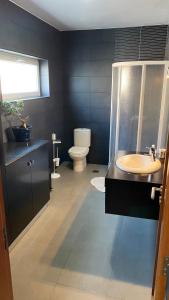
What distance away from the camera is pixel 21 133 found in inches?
106

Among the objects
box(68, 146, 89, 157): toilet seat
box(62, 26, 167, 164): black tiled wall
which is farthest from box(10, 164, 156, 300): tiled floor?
box(62, 26, 167, 164): black tiled wall

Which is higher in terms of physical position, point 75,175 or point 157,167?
point 157,167

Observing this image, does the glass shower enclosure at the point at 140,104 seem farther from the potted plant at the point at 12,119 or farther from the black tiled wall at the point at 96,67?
the potted plant at the point at 12,119

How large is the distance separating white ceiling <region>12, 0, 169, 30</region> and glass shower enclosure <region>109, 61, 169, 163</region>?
2.21 ft

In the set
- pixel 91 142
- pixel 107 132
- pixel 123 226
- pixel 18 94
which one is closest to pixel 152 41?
pixel 107 132

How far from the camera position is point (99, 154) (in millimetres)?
4469

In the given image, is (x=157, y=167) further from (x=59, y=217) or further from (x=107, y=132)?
(x=107, y=132)

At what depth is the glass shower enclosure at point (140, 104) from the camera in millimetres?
2984

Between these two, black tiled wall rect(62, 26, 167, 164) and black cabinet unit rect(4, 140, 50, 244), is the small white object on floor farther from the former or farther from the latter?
black cabinet unit rect(4, 140, 50, 244)

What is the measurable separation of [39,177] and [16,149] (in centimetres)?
47

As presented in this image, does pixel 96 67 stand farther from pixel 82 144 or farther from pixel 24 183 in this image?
pixel 24 183

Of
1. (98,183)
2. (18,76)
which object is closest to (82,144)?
(98,183)

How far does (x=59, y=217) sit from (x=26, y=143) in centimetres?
99

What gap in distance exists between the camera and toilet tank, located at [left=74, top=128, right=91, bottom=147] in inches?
167
